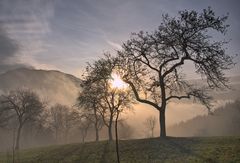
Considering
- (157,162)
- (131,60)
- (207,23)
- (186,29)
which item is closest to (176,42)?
(186,29)

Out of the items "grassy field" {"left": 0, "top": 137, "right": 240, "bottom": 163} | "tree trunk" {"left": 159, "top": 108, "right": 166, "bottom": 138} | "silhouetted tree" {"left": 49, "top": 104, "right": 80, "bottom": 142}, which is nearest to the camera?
"grassy field" {"left": 0, "top": 137, "right": 240, "bottom": 163}

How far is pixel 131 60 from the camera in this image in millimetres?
45750

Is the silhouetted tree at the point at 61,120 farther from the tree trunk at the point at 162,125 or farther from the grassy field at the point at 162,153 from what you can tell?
the tree trunk at the point at 162,125

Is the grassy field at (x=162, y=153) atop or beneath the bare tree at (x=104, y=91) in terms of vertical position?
beneath

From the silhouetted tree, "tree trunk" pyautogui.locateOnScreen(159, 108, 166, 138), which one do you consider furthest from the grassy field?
the silhouetted tree

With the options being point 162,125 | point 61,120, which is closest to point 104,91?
point 162,125

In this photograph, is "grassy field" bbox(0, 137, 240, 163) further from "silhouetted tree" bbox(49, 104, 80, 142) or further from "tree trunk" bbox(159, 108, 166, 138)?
"silhouetted tree" bbox(49, 104, 80, 142)

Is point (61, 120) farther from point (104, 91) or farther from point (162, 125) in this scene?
point (162, 125)

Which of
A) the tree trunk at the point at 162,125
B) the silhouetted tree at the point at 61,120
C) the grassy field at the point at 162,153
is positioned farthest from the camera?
the silhouetted tree at the point at 61,120

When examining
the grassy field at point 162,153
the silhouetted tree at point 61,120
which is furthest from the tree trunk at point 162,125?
the silhouetted tree at point 61,120

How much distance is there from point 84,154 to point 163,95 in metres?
14.7

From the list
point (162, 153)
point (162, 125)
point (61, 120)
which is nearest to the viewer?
point (162, 153)

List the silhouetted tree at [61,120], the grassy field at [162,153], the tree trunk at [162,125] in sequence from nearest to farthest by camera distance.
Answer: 1. the grassy field at [162,153]
2. the tree trunk at [162,125]
3. the silhouetted tree at [61,120]

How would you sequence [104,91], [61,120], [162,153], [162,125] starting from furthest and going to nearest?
1. [61,120]
2. [104,91]
3. [162,125]
4. [162,153]
